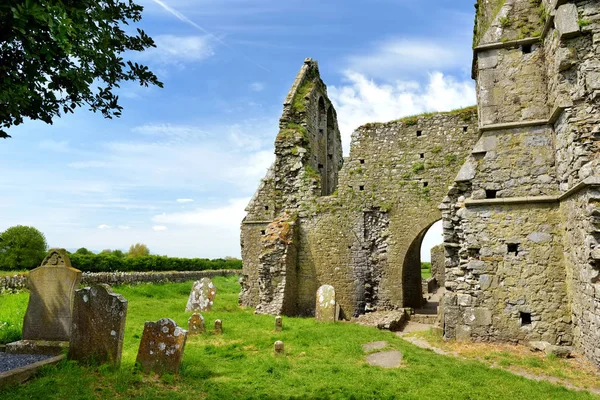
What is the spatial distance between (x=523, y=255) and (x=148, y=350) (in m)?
7.84

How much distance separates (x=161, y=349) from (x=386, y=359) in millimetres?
4236

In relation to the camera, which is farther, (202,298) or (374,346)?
(202,298)

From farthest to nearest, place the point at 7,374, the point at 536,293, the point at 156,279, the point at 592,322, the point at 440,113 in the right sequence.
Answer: the point at 156,279 → the point at 440,113 → the point at 536,293 → the point at 592,322 → the point at 7,374

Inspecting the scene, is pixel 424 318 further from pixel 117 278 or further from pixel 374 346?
pixel 117 278

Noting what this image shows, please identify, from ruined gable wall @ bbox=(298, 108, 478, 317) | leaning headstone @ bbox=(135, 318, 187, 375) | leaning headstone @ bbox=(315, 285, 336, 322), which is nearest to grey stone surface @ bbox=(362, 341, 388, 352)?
leaning headstone @ bbox=(315, 285, 336, 322)

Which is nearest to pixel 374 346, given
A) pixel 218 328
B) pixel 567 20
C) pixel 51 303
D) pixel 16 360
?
pixel 218 328

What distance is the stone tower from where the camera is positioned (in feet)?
26.0

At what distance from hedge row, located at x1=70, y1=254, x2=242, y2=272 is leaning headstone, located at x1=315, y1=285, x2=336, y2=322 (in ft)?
59.4

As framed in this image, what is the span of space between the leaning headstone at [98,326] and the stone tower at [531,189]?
23.2 ft

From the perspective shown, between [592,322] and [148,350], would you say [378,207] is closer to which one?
[592,322]

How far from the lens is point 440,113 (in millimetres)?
13594

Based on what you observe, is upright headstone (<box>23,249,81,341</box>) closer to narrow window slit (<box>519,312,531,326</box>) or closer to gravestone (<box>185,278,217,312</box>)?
gravestone (<box>185,278,217,312</box>)

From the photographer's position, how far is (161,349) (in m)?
6.82

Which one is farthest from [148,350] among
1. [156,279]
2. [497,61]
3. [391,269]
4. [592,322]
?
[156,279]
